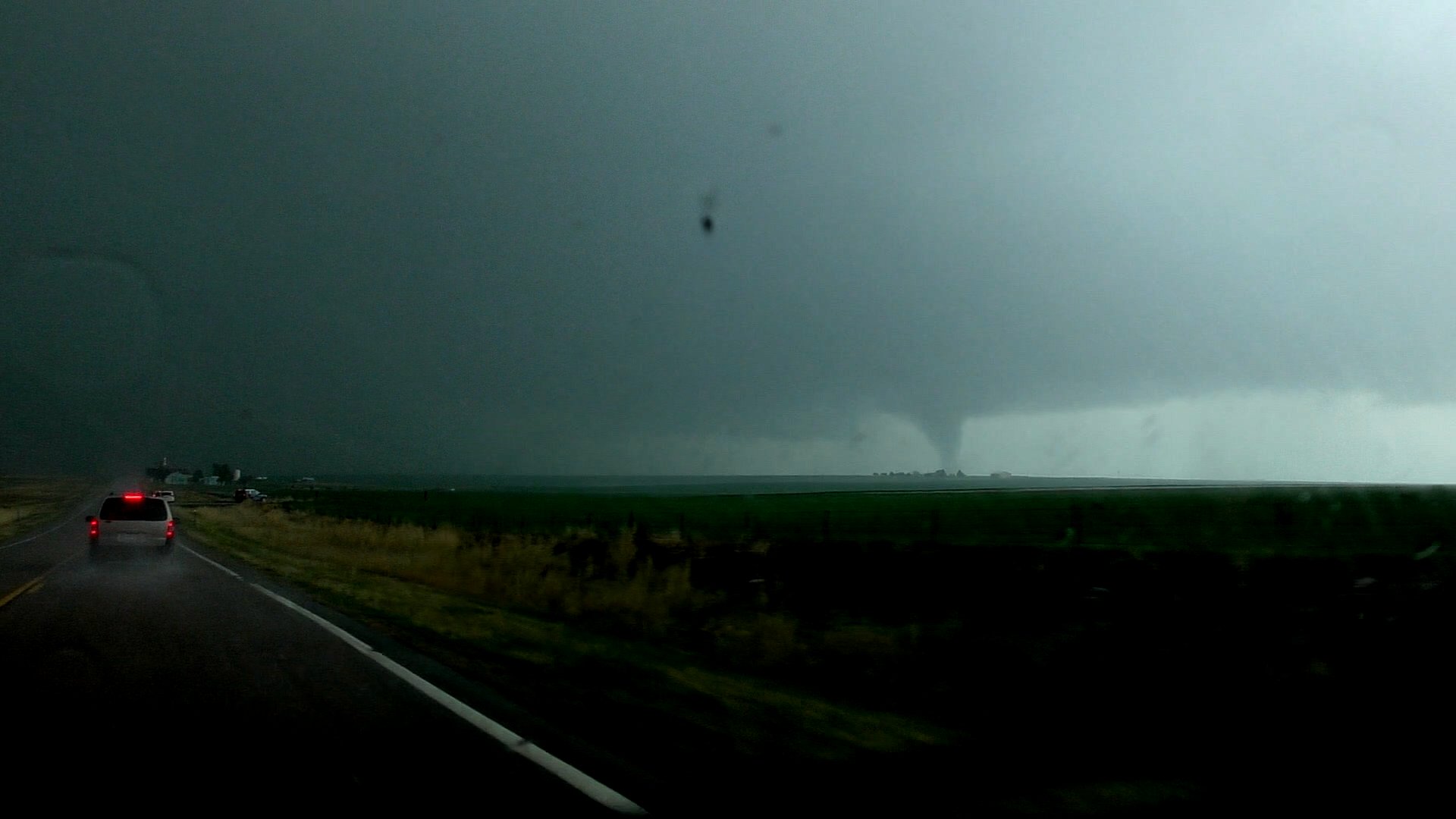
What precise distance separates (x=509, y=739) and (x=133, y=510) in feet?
77.1

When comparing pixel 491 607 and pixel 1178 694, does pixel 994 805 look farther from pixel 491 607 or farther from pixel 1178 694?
pixel 491 607

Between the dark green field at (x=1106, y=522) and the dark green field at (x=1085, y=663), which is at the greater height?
the dark green field at (x=1106, y=522)

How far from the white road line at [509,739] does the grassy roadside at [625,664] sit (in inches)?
18.9

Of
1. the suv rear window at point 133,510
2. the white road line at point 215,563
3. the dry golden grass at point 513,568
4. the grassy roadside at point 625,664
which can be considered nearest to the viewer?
the grassy roadside at point 625,664

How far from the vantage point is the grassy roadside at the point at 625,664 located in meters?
7.96

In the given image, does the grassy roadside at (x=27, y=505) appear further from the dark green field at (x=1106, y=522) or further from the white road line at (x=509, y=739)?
the white road line at (x=509, y=739)

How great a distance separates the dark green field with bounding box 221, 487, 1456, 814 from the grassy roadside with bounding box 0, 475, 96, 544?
36.4 meters

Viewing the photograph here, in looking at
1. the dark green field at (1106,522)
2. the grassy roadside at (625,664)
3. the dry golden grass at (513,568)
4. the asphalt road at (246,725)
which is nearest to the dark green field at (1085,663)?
the grassy roadside at (625,664)

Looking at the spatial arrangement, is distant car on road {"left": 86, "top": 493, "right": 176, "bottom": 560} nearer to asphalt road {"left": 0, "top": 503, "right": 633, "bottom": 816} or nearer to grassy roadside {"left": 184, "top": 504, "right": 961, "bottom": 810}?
grassy roadside {"left": 184, "top": 504, "right": 961, "bottom": 810}

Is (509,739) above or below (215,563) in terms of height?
above

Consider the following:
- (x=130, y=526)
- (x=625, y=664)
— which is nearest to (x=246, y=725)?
(x=625, y=664)

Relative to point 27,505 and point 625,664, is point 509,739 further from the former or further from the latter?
point 27,505

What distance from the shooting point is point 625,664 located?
12359mm

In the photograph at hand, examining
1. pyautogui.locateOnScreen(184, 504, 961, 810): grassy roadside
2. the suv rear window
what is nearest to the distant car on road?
the suv rear window
